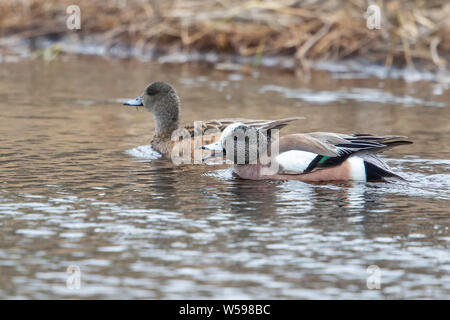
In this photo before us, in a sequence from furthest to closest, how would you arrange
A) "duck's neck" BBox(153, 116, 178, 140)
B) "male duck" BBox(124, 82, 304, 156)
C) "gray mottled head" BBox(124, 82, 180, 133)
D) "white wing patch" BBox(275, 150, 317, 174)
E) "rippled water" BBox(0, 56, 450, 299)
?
"gray mottled head" BBox(124, 82, 180, 133), "duck's neck" BBox(153, 116, 178, 140), "male duck" BBox(124, 82, 304, 156), "white wing patch" BBox(275, 150, 317, 174), "rippled water" BBox(0, 56, 450, 299)

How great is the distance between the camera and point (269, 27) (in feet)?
54.2

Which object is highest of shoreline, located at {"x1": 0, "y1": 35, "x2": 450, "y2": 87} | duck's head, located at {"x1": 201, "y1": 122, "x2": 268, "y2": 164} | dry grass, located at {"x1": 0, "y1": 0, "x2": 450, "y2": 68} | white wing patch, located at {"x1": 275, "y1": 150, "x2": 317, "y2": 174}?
dry grass, located at {"x1": 0, "y1": 0, "x2": 450, "y2": 68}

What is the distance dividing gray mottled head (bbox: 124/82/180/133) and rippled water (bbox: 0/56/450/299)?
369 millimetres

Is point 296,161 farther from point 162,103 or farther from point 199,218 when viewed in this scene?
point 162,103

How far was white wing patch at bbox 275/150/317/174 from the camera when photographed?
8039 mm

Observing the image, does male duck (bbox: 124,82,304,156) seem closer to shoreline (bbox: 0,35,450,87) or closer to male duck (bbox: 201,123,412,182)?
male duck (bbox: 201,123,412,182)

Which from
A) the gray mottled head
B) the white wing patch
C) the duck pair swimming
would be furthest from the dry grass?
the white wing patch

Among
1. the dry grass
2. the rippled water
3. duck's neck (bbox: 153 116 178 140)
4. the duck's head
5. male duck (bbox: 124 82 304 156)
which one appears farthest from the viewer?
the dry grass

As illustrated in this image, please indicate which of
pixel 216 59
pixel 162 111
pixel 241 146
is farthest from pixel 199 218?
pixel 216 59

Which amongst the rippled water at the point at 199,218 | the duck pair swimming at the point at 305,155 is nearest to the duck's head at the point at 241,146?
the duck pair swimming at the point at 305,155

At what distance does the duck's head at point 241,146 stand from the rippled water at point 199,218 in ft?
0.69

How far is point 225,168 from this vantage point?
28.9ft

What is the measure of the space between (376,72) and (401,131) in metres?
4.87
